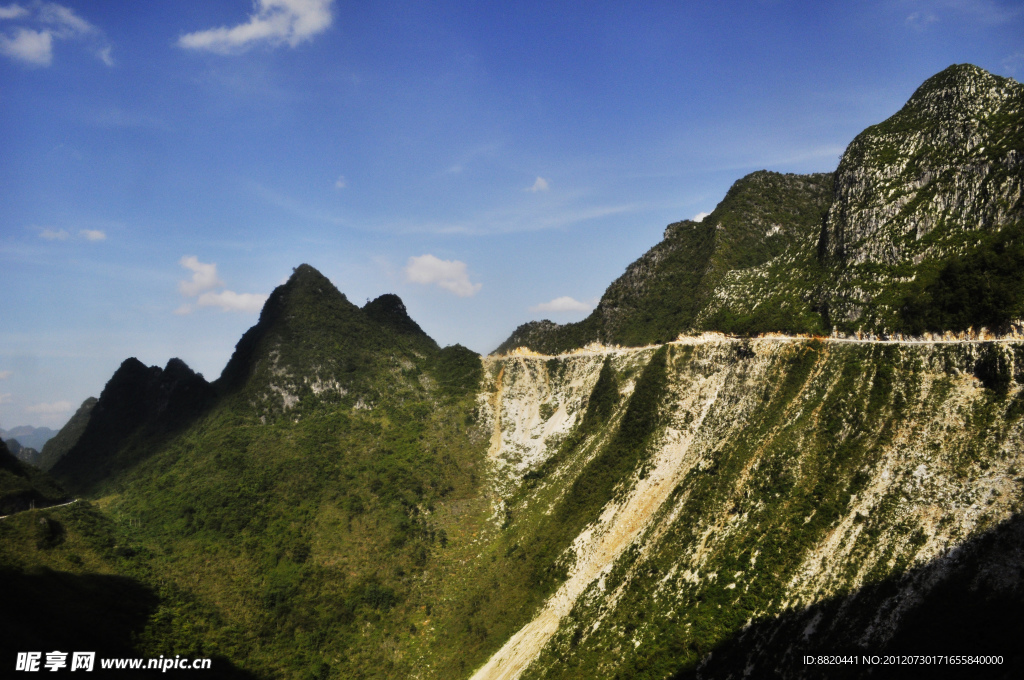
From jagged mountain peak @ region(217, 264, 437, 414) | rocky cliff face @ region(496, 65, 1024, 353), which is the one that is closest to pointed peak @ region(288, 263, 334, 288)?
jagged mountain peak @ region(217, 264, 437, 414)

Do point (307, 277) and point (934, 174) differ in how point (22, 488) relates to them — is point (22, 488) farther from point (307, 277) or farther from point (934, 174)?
point (934, 174)

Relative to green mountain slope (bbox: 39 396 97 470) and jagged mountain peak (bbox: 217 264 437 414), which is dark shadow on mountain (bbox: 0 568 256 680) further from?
green mountain slope (bbox: 39 396 97 470)

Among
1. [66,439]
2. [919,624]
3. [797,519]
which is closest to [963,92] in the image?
[797,519]

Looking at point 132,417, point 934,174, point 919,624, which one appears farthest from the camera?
point 132,417

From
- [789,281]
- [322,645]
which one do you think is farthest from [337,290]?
[789,281]

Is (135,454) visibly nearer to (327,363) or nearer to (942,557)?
(327,363)

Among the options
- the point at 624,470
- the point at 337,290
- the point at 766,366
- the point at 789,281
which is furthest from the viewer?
the point at 337,290
